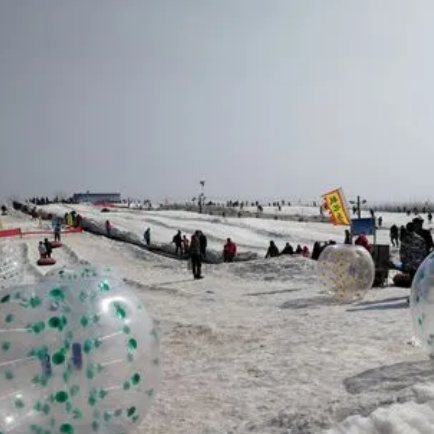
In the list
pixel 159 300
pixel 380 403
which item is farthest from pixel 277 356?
pixel 159 300

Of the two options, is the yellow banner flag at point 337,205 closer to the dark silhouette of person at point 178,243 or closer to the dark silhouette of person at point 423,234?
the dark silhouette of person at point 423,234

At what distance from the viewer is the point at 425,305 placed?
21.0ft

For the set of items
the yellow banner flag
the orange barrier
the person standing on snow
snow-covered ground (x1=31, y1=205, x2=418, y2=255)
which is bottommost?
snow-covered ground (x1=31, y1=205, x2=418, y2=255)

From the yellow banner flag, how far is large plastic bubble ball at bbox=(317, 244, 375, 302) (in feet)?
26.0

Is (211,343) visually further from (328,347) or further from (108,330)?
(108,330)

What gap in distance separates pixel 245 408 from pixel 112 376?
1.60 m

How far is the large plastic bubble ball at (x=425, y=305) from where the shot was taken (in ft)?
20.6

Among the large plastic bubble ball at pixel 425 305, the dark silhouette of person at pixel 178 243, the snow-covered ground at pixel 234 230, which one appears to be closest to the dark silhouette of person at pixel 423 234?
the large plastic bubble ball at pixel 425 305

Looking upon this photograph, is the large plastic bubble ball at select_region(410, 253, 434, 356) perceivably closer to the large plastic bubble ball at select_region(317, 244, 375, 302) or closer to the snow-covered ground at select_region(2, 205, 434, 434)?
the snow-covered ground at select_region(2, 205, 434, 434)

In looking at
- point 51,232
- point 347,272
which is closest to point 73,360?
point 347,272

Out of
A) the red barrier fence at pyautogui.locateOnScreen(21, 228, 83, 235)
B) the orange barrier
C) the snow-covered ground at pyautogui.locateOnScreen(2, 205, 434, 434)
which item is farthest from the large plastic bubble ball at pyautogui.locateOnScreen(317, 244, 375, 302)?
the red barrier fence at pyautogui.locateOnScreen(21, 228, 83, 235)

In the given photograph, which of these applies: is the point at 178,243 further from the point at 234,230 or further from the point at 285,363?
the point at 285,363

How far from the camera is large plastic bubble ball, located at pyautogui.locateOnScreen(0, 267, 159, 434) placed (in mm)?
4227

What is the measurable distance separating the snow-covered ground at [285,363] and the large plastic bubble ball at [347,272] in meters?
0.34
